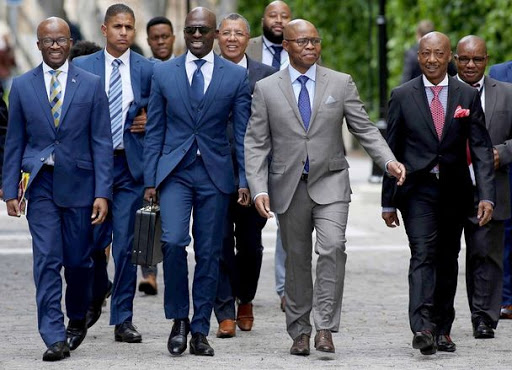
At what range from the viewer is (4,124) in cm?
1116

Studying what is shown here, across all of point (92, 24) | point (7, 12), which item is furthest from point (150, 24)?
point (7, 12)

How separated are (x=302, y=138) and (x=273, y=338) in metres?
1.55

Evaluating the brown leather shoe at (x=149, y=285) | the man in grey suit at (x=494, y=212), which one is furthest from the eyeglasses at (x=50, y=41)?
the brown leather shoe at (x=149, y=285)

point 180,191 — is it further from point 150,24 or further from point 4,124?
point 150,24

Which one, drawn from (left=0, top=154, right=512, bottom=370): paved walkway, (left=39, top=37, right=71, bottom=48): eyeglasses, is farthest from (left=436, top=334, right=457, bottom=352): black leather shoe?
(left=39, top=37, right=71, bottom=48): eyeglasses

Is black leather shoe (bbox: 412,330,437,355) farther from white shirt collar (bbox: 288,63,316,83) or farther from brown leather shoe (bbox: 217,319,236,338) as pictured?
white shirt collar (bbox: 288,63,316,83)

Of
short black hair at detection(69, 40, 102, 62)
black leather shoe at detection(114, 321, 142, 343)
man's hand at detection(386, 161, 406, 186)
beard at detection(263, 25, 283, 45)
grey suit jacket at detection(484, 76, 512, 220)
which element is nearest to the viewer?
man's hand at detection(386, 161, 406, 186)

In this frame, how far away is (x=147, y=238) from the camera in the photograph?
396 inches

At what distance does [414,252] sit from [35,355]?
2465 mm

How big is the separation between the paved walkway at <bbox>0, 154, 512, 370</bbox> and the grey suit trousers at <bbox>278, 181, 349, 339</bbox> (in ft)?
0.83

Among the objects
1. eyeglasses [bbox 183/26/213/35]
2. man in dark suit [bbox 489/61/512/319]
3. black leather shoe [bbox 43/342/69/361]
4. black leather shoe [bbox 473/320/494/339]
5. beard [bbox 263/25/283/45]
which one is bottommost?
black leather shoe [bbox 43/342/69/361]

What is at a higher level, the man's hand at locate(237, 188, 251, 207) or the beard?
the beard

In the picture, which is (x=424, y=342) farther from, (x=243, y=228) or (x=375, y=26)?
(x=375, y=26)

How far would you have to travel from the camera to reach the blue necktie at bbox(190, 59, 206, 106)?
1009cm
